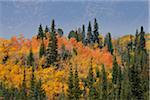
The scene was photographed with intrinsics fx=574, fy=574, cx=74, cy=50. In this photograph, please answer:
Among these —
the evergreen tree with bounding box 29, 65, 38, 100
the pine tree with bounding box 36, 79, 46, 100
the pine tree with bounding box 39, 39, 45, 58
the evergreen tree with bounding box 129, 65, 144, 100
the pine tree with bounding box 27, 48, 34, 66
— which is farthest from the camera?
the pine tree with bounding box 39, 39, 45, 58

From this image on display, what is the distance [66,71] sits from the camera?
484ft

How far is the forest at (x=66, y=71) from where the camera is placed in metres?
114

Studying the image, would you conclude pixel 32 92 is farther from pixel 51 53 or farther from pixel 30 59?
pixel 51 53

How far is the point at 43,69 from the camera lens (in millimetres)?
148250

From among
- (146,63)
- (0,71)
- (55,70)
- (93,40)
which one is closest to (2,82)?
(0,71)

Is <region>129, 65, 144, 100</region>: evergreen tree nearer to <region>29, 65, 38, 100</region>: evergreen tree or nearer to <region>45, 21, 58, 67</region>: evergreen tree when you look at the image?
<region>29, 65, 38, 100</region>: evergreen tree

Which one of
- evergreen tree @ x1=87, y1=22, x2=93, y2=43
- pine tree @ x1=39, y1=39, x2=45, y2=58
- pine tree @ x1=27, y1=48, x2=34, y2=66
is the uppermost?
evergreen tree @ x1=87, y1=22, x2=93, y2=43

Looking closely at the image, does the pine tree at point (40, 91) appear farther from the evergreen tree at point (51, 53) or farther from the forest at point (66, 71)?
the evergreen tree at point (51, 53)

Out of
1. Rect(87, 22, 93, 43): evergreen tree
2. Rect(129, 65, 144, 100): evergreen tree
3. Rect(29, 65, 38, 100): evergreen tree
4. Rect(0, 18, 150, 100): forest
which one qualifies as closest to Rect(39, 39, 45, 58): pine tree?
Rect(0, 18, 150, 100): forest

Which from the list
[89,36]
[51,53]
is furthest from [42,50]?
[89,36]

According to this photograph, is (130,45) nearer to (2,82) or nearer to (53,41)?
(53,41)

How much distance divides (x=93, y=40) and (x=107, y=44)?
499cm

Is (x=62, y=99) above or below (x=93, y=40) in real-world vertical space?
below

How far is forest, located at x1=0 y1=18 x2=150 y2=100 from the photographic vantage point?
114 m
